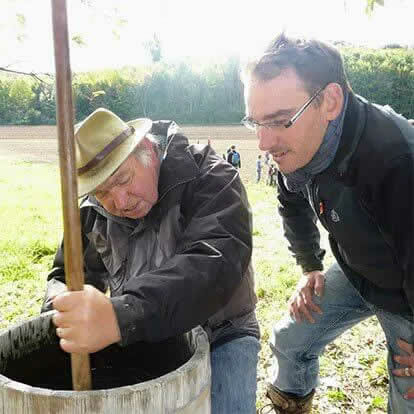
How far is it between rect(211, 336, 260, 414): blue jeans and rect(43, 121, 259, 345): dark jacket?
51 millimetres

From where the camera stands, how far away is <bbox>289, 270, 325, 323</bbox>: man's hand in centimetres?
281

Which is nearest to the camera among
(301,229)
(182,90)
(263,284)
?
(301,229)

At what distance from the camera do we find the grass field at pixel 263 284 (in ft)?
11.9

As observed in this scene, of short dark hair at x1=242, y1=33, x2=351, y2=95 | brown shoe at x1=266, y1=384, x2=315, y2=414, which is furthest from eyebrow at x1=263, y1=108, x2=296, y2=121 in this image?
brown shoe at x1=266, y1=384, x2=315, y2=414

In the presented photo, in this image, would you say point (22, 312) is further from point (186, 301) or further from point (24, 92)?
point (24, 92)

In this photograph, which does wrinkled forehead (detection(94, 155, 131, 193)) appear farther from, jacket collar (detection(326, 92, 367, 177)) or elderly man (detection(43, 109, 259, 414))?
jacket collar (detection(326, 92, 367, 177))

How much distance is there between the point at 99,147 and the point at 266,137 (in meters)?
0.69

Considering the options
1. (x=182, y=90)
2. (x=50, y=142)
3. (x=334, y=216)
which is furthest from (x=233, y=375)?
(x=182, y=90)

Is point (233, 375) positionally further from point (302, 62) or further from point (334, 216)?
point (302, 62)

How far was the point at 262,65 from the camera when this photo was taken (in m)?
2.11

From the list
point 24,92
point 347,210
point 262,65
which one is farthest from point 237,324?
point 24,92

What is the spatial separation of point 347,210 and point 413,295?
416 mm

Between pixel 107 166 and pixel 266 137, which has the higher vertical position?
pixel 266 137

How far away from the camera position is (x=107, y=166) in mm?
2119
